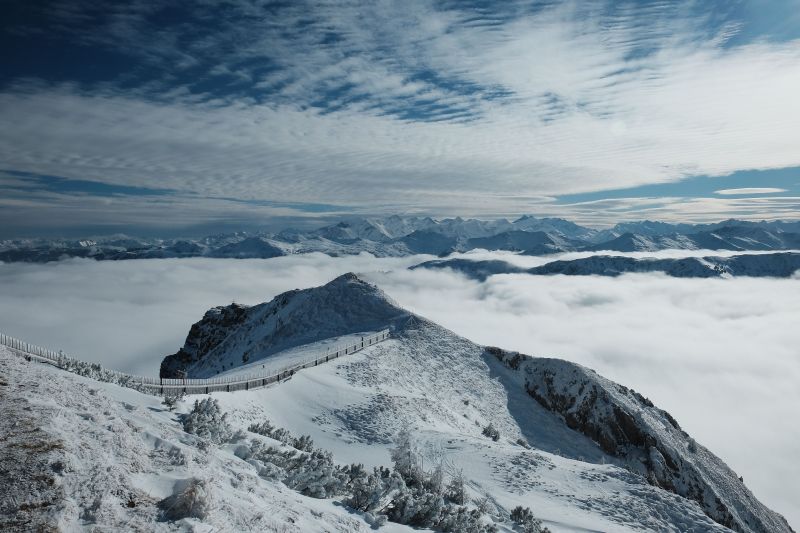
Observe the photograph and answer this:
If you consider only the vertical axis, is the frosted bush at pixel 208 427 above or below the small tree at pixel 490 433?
above

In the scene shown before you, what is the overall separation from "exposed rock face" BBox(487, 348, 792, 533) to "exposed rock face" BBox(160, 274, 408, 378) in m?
18.4

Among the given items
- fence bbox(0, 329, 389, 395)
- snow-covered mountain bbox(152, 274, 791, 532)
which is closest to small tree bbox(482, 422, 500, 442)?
snow-covered mountain bbox(152, 274, 791, 532)

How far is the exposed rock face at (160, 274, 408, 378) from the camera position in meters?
56.9

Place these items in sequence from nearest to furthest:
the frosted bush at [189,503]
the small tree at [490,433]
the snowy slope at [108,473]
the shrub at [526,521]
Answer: the snowy slope at [108,473] < the frosted bush at [189,503] < the shrub at [526,521] < the small tree at [490,433]

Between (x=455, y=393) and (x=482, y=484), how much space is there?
76.5ft

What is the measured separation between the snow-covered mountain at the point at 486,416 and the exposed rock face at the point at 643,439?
0.40 feet

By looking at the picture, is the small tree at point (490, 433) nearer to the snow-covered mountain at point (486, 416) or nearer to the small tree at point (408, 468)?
the snow-covered mountain at point (486, 416)

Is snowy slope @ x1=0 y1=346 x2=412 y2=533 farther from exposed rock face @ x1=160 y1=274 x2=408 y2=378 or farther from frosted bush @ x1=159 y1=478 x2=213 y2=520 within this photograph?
exposed rock face @ x1=160 y1=274 x2=408 y2=378

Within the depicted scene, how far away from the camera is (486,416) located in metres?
40.7

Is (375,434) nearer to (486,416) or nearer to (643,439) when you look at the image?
(486,416)

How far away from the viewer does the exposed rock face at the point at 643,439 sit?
40.0 meters

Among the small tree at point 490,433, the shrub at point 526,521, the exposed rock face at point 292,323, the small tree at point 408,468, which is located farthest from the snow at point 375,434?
the small tree at point 408,468

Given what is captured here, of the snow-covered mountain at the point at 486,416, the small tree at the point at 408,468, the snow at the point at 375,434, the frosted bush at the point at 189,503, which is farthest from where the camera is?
the snow-covered mountain at the point at 486,416

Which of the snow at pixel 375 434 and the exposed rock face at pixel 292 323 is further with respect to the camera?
the exposed rock face at pixel 292 323
